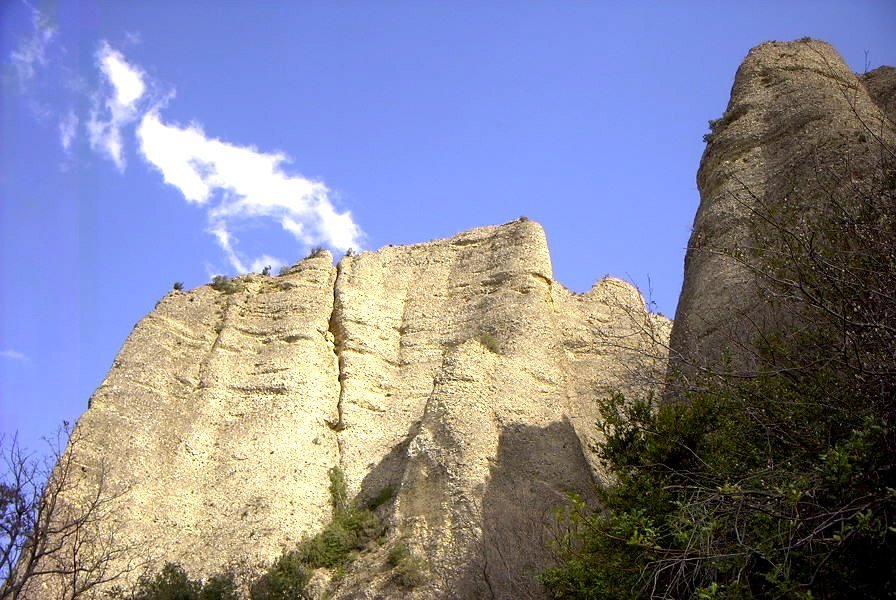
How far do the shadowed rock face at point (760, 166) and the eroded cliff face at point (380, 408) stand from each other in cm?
203

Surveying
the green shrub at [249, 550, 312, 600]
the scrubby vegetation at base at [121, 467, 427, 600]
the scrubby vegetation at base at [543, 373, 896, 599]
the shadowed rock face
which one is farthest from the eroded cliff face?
the scrubby vegetation at base at [543, 373, 896, 599]

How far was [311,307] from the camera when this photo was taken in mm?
27016

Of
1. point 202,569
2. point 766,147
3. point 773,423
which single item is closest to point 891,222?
point 773,423

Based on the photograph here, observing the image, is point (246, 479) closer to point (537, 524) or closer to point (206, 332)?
point (206, 332)

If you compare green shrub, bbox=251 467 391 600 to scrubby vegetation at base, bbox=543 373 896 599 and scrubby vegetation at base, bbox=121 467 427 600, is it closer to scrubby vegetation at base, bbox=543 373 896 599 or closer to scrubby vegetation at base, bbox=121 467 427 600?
scrubby vegetation at base, bbox=121 467 427 600

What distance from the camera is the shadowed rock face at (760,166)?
1392 cm

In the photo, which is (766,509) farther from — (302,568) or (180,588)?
(180,588)

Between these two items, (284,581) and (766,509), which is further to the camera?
(284,581)

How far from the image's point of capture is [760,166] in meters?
17.1

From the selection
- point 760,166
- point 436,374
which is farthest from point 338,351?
point 760,166

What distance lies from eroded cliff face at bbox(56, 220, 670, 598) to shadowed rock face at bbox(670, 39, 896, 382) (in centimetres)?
203

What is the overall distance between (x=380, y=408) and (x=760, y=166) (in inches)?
455

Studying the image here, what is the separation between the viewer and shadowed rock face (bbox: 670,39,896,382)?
548 inches

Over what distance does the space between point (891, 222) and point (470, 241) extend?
64.9 feet
